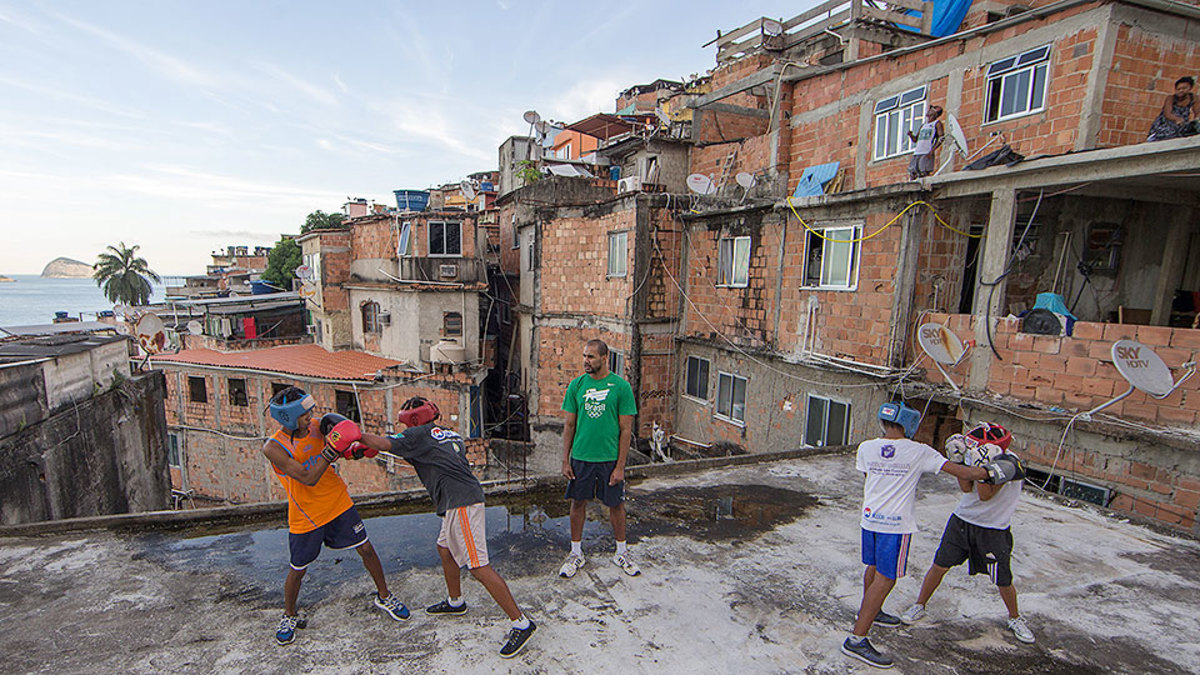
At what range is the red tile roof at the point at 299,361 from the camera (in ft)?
60.7

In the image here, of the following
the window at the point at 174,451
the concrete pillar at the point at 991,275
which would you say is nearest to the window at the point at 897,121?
the concrete pillar at the point at 991,275

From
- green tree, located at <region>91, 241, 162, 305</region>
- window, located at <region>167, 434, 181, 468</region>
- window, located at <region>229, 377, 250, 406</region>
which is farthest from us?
green tree, located at <region>91, 241, 162, 305</region>

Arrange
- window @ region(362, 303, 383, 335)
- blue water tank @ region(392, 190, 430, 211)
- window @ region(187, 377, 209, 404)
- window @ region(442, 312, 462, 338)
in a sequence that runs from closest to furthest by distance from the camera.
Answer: window @ region(442, 312, 462, 338) < window @ region(187, 377, 209, 404) < window @ region(362, 303, 383, 335) < blue water tank @ region(392, 190, 430, 211)

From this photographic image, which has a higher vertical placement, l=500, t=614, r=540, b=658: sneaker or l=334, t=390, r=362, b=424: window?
l=500, t=614, r=540, b=658: sneaker

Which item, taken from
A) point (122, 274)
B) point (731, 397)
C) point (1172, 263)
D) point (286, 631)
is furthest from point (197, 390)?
point (122, 274)

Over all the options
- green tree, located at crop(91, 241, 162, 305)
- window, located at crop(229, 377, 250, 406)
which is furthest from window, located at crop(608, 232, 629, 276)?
green tree, located at crop(91, 241, 162, 305)

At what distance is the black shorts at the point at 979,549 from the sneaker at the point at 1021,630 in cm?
32

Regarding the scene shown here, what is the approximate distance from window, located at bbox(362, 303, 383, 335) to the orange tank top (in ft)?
59.2

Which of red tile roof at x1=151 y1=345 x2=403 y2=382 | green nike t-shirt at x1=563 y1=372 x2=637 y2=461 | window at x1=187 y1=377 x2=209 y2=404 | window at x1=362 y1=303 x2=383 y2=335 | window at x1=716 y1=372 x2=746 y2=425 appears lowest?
window at x1=187 y1=377 x2=209 y2=404

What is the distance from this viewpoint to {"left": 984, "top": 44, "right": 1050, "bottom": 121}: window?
27.8 ft

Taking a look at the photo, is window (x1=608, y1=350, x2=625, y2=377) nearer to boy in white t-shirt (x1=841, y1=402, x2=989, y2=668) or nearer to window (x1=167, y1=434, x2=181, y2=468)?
boy in white t-shirt (x1=841, y1=402, x2=989, y2=668)

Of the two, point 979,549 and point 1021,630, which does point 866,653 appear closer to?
point 979,549

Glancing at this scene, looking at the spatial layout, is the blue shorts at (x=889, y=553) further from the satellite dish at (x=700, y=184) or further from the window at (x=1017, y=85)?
the satellite dish at (x=700, y=184)

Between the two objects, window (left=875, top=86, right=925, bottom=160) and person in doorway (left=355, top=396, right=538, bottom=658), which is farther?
window (left=875, top=86, right=925, bottom=160)
